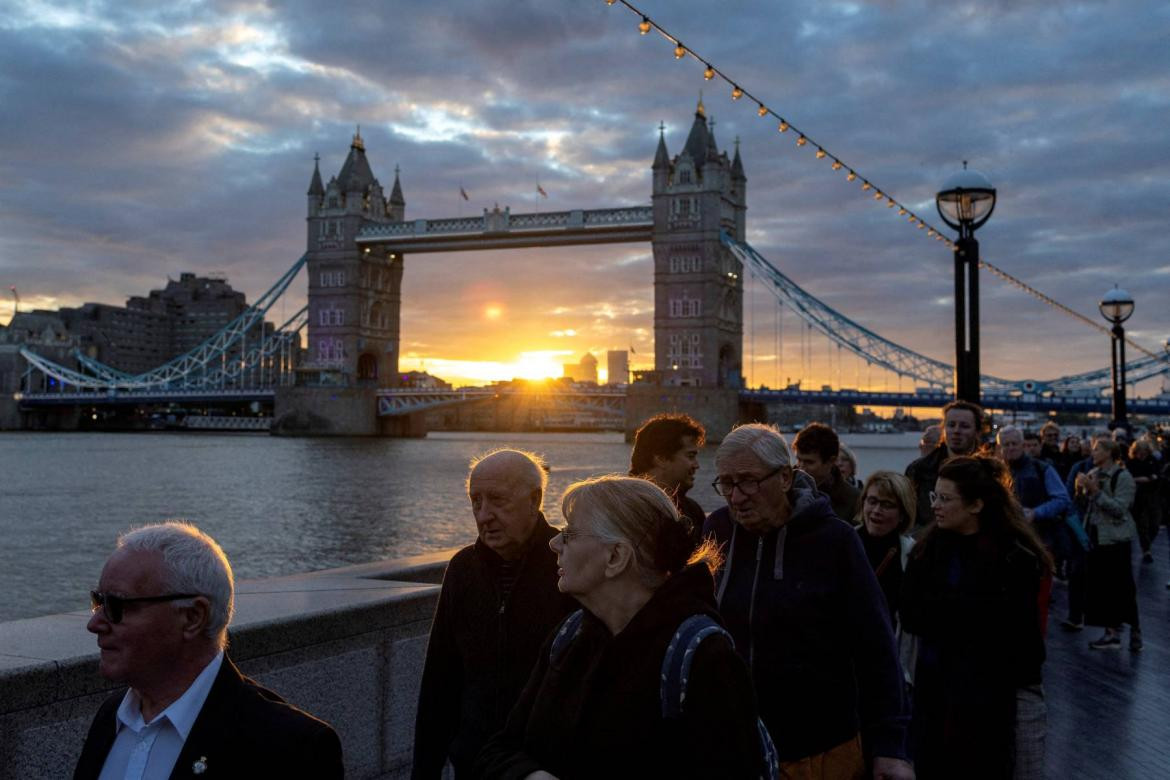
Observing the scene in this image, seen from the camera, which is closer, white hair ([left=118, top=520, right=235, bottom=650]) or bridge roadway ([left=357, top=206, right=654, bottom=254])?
white hair ([left=118, top=520, right=235, bottom=650])

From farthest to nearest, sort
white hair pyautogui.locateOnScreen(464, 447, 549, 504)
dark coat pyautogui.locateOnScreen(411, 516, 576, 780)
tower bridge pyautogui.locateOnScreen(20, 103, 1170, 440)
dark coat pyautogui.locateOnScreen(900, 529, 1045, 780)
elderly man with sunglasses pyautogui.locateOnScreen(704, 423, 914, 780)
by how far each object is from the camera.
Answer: tower bridge pyautogui.locateOnScreen(20, 103, 1170, 440) < dark coat pyautogui.locateOnScreen(900, 529, 1045, 780) < white hair pyautogui.locateOnScreen(464, 447, 549, 504) < dark coat pyautogui.locateOnScreen(411, 516, 576, 780) < elderly man with sunglasses pyautogui.locateOnScreen(704, 423, 914, 780)

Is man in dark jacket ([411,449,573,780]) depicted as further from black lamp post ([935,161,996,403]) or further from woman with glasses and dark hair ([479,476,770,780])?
black lamp post ([935,161,996,403])

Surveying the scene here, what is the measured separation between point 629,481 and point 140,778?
923 mm

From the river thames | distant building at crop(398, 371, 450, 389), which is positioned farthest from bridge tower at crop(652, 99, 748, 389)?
the river thames

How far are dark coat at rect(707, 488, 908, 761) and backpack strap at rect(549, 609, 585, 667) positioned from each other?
80cm

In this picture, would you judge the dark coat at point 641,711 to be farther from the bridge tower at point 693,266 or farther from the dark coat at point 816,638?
the bridge tower at point 693,266

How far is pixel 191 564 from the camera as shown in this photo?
171 cm

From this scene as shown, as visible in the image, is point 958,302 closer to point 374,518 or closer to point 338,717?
point 338,717

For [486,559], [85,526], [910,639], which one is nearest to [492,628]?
[486,559]

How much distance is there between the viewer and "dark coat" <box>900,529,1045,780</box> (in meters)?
2.94

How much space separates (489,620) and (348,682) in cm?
105

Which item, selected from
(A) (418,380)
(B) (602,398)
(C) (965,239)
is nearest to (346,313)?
(A) (418,380)

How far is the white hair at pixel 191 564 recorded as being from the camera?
5.57 ft

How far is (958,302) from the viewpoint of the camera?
6.55 metres
